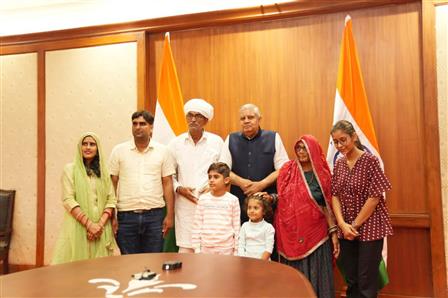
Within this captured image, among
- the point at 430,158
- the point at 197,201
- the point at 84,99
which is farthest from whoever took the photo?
the point at 84,99

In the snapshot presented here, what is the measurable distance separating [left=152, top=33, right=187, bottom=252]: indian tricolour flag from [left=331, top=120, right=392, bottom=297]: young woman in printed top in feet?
5.47

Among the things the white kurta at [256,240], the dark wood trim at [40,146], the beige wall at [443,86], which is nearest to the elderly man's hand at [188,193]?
the white kurta at [256,240]

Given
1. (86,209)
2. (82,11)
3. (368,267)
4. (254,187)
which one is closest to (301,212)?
(254,187)

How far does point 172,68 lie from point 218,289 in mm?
2873

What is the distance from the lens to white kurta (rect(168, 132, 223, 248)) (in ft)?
10.6

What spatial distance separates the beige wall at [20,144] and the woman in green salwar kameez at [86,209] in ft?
6.30

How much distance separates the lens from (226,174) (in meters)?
2.93

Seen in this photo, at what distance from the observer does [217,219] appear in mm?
2852

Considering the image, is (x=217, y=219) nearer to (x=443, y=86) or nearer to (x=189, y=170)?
(x=189, y=170)

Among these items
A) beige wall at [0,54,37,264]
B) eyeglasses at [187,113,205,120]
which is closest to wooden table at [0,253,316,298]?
eyeglasses at [187,113,205,120]

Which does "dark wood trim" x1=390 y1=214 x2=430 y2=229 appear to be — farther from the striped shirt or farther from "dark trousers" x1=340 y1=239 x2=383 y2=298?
the striped shirt

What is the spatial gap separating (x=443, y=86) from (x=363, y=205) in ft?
4.79

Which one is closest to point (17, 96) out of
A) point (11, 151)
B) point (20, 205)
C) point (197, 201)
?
point (11, 151)

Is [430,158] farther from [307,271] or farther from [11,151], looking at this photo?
[11,151]
